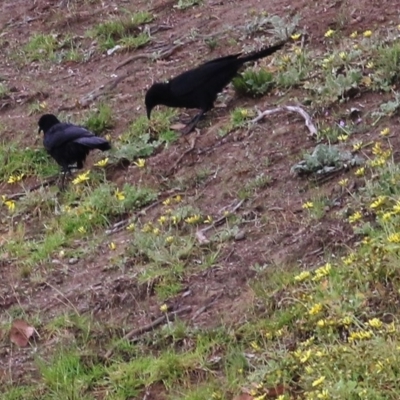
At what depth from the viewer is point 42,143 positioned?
336 inches

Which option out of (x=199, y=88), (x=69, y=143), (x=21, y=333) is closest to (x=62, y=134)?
(x=69, y=143)

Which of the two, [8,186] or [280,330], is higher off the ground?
[280,330]

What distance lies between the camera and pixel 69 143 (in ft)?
25.7

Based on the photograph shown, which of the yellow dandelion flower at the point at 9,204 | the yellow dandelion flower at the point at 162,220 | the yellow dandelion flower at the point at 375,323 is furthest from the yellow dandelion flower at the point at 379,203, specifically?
the yellow dandelion flower at the point at 9,204

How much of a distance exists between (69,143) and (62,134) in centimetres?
17

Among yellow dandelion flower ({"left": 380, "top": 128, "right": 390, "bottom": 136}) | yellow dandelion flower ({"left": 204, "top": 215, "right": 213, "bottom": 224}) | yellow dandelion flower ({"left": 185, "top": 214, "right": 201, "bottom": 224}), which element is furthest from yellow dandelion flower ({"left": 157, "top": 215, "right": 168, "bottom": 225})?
yellow dandelion flower ({"left": 380, "top": 128, "right": 390, "bottom": 136})

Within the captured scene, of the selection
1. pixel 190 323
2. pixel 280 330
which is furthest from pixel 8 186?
Answer: pixel 280 330

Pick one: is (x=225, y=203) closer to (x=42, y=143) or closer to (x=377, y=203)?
(x=377, y=203)

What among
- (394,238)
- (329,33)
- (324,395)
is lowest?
(329,33)

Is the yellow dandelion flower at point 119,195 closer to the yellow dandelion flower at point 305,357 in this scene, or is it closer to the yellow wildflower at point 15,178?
the yellow wildflower at point 15,178

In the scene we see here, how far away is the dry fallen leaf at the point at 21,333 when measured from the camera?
225 inches

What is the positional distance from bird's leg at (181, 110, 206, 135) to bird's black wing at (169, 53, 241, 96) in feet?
0.70

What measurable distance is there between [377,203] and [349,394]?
67.3 inches

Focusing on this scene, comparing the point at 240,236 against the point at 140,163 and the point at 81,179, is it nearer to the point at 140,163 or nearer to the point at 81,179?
the point at 140,163
